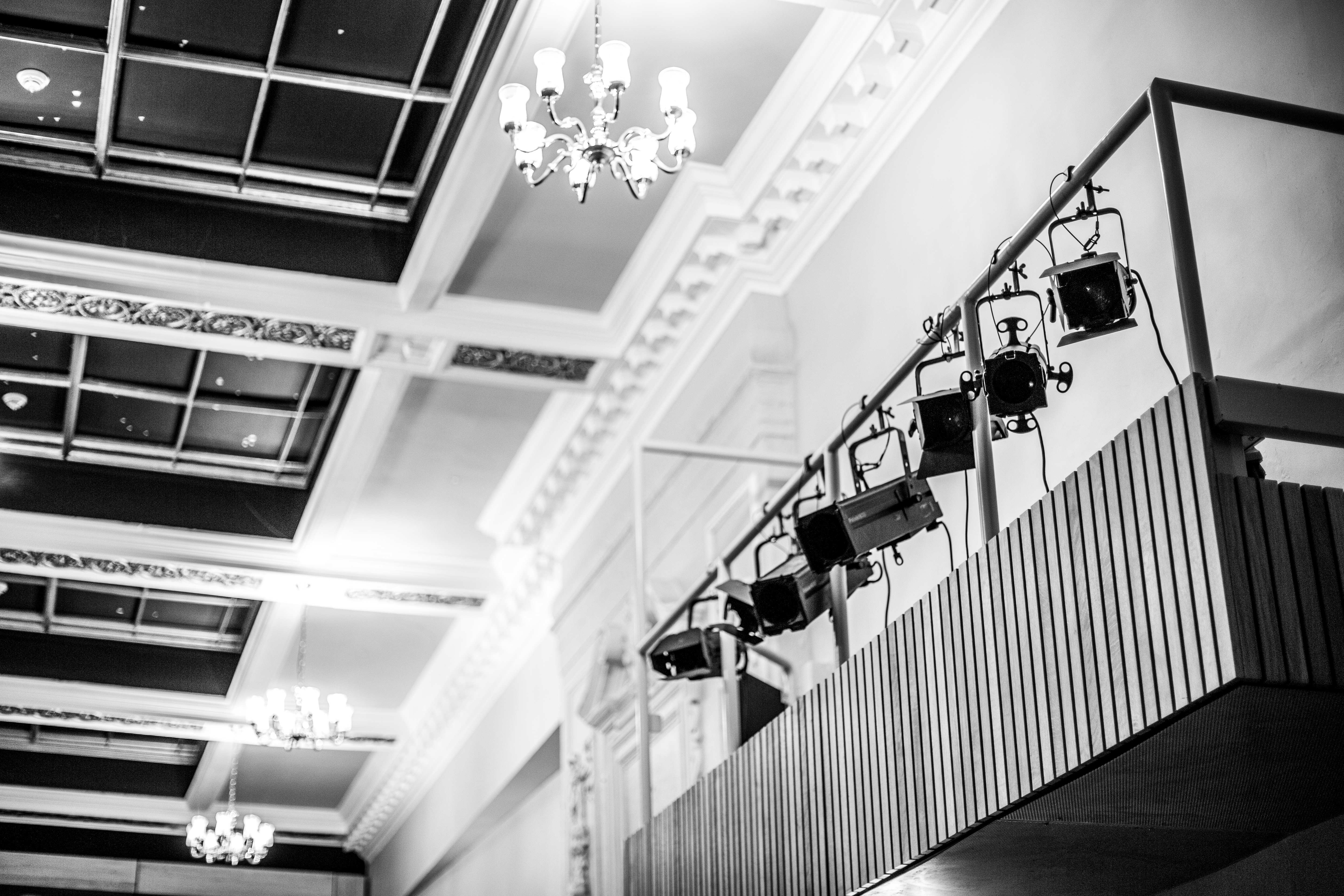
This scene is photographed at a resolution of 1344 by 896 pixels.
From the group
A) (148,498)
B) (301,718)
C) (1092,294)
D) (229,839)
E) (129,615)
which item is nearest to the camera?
(1092,294)

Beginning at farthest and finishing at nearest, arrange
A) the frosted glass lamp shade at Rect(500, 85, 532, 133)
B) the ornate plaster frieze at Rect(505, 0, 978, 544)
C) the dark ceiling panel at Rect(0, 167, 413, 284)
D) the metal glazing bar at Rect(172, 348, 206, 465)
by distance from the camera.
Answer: the metal glazing bar at Rect(172, 348, 206, 465) < the dark ceiling panel at Rect(0, 167, 413, 284) < the ornate plaster frieze at Rect(505, 0, 978, 544) < the frosted glass lamp shade at Rect(500, 85, 532, 133)

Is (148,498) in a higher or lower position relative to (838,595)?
higher

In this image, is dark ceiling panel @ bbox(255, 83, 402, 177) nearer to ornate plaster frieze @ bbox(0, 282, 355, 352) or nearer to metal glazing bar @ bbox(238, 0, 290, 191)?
metal glazing bar @ bbox(238, 0, 290, 191)

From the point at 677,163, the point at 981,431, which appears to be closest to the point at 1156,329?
the point at 981,431

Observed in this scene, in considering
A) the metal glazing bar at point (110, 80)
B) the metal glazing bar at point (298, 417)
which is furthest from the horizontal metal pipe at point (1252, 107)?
the metal glazing bar at point (298, 417)

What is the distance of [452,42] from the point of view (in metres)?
7.36

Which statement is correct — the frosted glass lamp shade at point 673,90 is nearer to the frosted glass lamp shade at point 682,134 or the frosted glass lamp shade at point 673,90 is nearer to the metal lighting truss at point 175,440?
the frosted glass lamp shade at point 682,134

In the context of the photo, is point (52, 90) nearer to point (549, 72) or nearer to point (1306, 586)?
point (549, 72)

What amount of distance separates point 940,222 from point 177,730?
32.8 feet

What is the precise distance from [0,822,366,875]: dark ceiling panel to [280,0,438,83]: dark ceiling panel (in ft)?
38.0

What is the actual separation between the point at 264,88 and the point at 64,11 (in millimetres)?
892

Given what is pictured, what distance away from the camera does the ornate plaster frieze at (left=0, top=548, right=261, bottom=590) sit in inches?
445

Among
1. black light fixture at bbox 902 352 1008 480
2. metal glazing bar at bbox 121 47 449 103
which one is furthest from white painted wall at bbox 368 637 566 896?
black light fixture at bbox 902 352 1008 480

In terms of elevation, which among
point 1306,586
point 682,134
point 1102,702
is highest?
point 682,134
